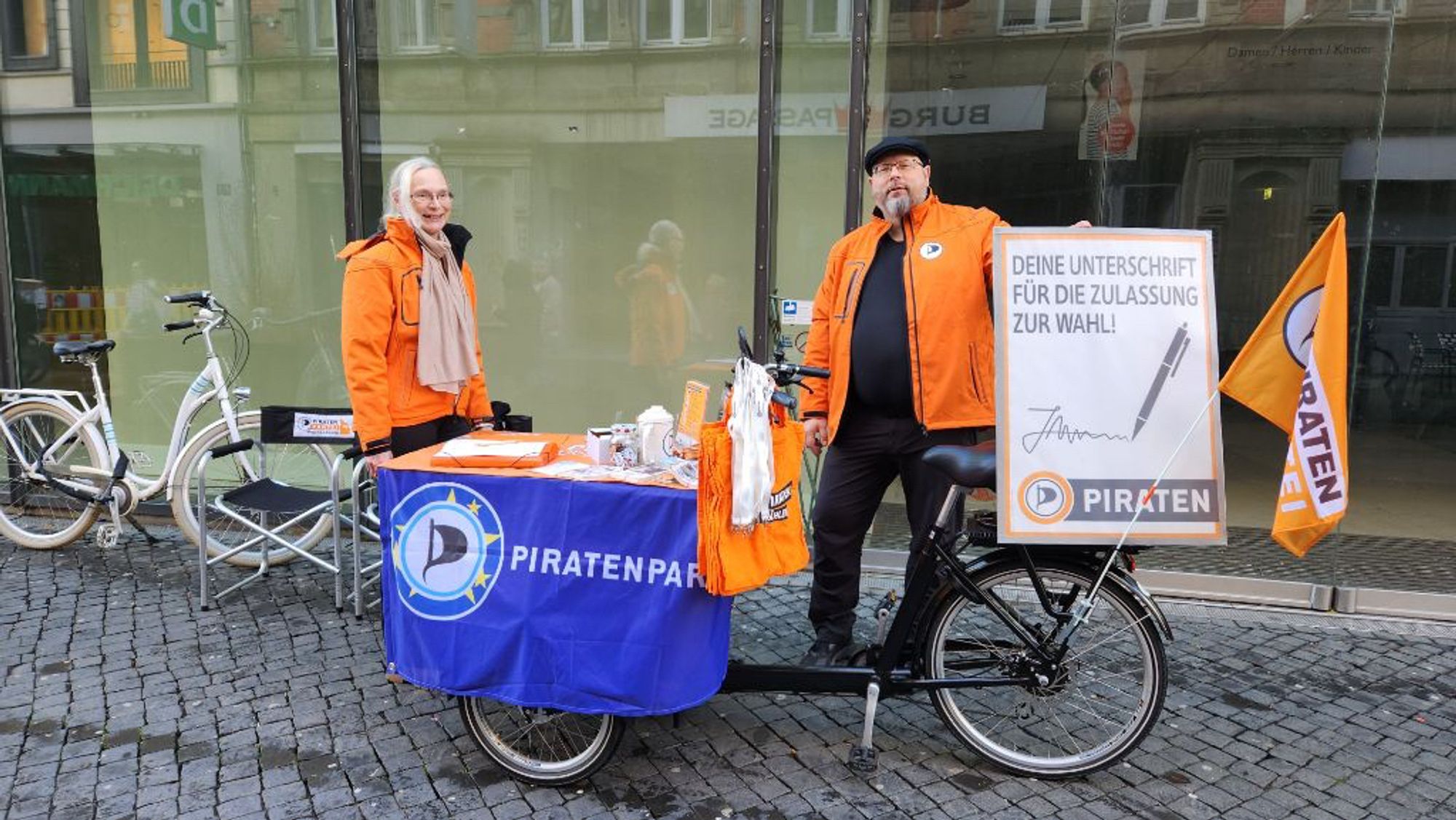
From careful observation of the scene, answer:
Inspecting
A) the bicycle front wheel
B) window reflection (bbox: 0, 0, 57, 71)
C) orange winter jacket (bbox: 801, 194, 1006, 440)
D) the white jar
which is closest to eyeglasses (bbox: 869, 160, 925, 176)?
orange winter jacket (bbox: 801, 194, 1006, 440)

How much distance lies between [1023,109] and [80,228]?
6.64 meters

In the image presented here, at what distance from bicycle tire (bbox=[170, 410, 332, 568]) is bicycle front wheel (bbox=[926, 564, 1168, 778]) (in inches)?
133

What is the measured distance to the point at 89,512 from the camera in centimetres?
554

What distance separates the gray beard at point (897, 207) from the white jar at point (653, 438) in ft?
3.82

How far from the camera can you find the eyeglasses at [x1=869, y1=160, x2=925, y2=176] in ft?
11.5

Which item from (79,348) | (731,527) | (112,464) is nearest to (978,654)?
(731,527)

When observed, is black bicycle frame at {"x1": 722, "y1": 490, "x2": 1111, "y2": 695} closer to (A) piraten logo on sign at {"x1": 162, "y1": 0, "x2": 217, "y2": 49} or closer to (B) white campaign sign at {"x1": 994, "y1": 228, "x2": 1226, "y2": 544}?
(B) white campaign sign at {"x1": 994, "y1": 228, "x2": 1226, "y2": 544}

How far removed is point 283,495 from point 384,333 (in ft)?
5.02

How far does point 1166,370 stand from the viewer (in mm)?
3041

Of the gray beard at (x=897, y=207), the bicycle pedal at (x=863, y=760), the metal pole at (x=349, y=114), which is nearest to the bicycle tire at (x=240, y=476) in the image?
the metal pole at (x=349, y=114)

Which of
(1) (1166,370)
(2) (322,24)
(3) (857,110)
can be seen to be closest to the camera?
(1) (1166,370)

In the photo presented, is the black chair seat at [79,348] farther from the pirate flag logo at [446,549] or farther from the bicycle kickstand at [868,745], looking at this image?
the bicycle kickstand at [868,745]

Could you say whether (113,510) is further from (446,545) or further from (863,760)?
(863,760)

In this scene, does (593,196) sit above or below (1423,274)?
above
